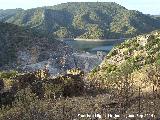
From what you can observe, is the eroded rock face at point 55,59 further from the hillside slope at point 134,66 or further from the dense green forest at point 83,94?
the dense green forest at point 83,94

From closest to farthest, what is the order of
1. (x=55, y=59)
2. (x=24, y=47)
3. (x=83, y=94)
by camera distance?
1. (x=83, y=94)
2. (x=55, y=59)
3. (x=24, y=47)

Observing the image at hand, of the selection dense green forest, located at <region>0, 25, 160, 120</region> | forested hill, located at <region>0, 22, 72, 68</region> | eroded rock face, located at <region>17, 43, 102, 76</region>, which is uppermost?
dense green forest, located at <region>0, 25, 160, 120</region>

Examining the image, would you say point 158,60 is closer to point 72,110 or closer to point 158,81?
point 158,81

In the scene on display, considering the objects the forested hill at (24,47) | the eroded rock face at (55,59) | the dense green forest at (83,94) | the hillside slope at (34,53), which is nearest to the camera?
the dense green forest at (83,94)

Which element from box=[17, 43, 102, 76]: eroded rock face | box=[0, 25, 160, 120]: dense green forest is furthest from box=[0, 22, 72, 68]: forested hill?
box=[0, 25, 160, 120]: dense green forest

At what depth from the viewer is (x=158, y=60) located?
4619 centimetres

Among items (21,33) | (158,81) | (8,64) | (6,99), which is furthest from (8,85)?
(21,33)

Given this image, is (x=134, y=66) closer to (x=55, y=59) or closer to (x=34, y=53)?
(x=55, y=59)

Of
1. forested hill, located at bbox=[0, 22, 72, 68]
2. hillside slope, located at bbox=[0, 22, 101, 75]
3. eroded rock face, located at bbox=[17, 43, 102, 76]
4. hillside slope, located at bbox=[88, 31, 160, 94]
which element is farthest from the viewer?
forested hill, located at bbox=[0, 22, 72, 68]

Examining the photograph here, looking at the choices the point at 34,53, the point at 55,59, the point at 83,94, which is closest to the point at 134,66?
the point at 83,94

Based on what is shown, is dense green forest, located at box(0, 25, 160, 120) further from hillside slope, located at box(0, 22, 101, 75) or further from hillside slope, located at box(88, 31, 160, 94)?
hillside slope, located at box(0, 22, 101, 75)

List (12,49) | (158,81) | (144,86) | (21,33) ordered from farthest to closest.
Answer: (21,33), (12,49), (144,86), (158,81)

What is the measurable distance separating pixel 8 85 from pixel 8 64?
99799 millimetres

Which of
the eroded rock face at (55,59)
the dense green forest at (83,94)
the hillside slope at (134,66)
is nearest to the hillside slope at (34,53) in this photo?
the eroded rock face at (55,59)
